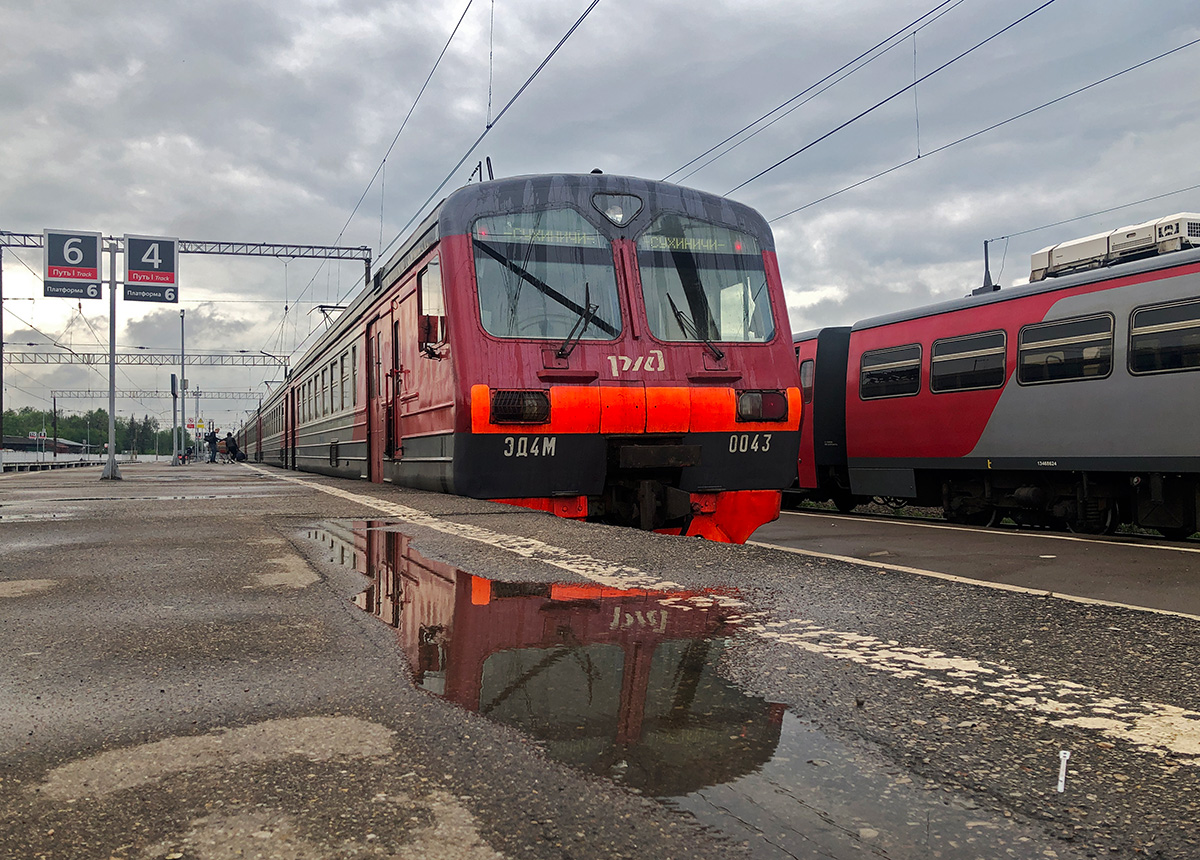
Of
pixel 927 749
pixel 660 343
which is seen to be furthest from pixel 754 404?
pixel 927 749

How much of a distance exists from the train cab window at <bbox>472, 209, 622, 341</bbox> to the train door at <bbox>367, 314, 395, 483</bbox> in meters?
3.52

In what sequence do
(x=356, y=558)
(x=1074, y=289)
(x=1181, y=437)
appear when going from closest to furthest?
(x=356, y=558) < (x=1181, y=437) < (x=1074, y=289)

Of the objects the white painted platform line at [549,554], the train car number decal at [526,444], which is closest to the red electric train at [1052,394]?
the train car number decal at [526,444]

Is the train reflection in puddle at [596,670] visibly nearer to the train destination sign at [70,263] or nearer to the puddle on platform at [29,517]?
the puddle on platform at [29,517]

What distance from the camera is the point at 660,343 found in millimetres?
7770

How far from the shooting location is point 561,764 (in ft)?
6.46

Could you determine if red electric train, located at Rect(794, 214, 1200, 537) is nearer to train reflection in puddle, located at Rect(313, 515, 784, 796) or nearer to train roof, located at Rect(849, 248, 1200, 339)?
train roof, located at Rect(849, 248, 1200, 339)

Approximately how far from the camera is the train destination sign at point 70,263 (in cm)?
2361

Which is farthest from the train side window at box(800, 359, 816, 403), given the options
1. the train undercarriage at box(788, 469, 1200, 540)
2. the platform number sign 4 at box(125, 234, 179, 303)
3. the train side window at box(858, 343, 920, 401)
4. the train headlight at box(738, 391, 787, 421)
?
the platform number sign 4 at box(125, 234, 179, 303)

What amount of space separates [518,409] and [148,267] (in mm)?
21346

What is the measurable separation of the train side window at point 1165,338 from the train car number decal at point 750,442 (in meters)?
4.54

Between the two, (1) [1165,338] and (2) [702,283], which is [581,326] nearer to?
(2) [702,283]

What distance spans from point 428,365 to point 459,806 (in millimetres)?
7066

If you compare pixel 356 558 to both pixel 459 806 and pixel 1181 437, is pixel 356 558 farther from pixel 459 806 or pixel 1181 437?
pixel 1181 437
